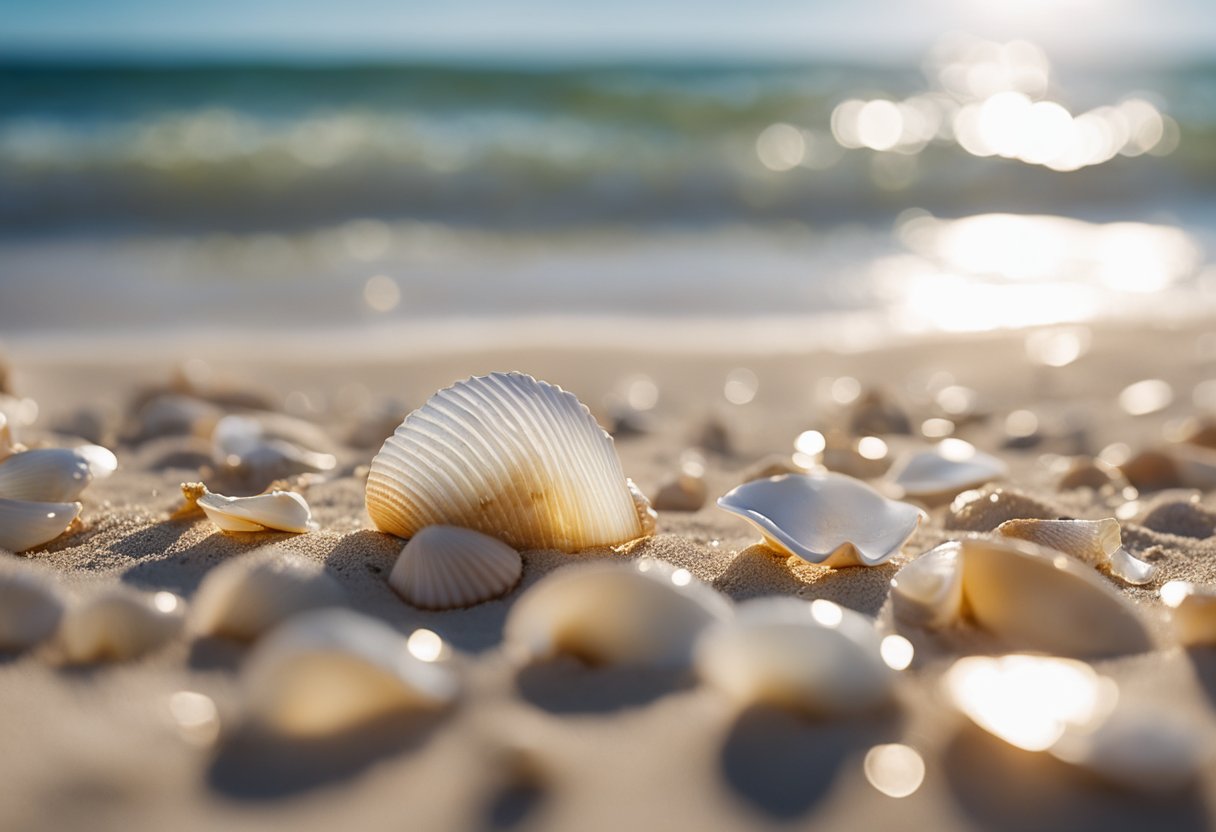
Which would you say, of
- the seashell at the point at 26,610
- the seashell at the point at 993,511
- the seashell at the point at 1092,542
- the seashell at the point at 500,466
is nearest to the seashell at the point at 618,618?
the seashell at the point at 500,466

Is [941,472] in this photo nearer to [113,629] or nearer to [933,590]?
[933,590]

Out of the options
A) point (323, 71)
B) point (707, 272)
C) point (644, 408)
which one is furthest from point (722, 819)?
point (323, 71)

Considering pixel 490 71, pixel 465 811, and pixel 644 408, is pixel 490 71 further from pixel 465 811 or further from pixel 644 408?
pixel 465 811

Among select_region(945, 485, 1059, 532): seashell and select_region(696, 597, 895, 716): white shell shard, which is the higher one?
select_region(696, 597, 895, 716): white shell shard

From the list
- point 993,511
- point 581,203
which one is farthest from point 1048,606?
point 581,203

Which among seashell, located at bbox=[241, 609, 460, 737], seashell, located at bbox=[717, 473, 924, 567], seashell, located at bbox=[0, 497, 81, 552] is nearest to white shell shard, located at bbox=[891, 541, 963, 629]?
seashell, located at bbox=[717, 473, 924, 567]

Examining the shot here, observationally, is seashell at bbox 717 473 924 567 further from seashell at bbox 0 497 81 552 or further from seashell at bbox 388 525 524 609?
seashell at bbox 0 497 81 552

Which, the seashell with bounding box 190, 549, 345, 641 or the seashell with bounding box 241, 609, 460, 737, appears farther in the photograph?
the seashell with bounding box 190, 549, 345, 641
